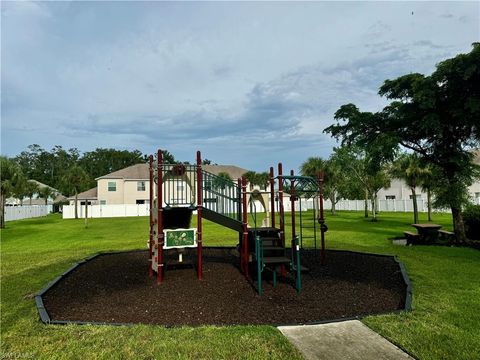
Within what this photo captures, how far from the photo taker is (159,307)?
18.8 ft

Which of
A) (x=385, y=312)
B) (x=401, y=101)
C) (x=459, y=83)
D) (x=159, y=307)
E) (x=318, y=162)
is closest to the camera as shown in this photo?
(x=385, y=312)

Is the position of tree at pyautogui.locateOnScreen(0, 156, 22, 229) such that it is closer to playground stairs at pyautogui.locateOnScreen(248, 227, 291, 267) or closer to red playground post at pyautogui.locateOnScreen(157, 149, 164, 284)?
red playground post at pyautogui.locateOnScreen(157, 149, 164, 284)

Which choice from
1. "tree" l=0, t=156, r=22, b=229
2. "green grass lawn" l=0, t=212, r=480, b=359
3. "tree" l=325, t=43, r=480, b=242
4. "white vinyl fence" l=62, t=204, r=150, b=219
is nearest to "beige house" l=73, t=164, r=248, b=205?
"white vinyl fence" l=62, t=204, r=150, b=219

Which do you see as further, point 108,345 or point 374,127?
point 374,127

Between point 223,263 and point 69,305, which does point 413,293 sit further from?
point 69,305

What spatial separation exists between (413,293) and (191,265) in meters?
5.40

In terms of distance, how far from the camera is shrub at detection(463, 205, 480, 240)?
571 inches

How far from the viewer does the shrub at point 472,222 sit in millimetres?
14516

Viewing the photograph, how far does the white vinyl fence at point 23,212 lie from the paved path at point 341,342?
39.1m

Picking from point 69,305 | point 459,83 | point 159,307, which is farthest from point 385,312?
point 459,83

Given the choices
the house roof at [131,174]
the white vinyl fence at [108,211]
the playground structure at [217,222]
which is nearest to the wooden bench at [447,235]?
the playground structure at [217,222]

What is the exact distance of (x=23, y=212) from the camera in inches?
1610

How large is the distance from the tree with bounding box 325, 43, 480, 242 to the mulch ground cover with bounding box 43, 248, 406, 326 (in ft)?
20.6

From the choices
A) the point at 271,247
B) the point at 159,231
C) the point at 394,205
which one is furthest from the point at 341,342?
the point at 394,205
